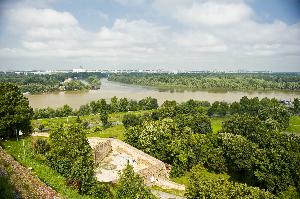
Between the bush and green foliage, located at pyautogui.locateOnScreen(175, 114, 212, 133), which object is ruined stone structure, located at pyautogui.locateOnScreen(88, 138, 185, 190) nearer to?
the bush

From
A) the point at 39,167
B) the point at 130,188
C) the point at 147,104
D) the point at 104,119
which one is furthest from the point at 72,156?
the point at 147,104

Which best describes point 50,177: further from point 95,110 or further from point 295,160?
point 95,110

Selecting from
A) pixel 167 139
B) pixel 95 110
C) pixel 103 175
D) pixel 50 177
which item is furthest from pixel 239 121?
pixel 95 110

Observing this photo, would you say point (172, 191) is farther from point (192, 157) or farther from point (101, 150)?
point (192, 157)

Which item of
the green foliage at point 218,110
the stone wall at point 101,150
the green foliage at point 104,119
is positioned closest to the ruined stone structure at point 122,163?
the stone wall at point 101,150

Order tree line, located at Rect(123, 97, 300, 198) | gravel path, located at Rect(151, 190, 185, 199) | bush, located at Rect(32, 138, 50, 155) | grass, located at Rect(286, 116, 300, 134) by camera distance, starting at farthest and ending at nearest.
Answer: grass, located at Rect(286, 116, 300, 134), tree line, located at Rect(123, 97, 300, 198), bush, located at Rect(32, 138, 50, 155), gravel path, located at Rect(151, 190, 185, 199)

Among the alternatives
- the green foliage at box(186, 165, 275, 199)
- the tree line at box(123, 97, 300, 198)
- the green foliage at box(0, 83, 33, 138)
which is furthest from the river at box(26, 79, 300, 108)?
the green foliage at box(186, 165, 275, 199)
